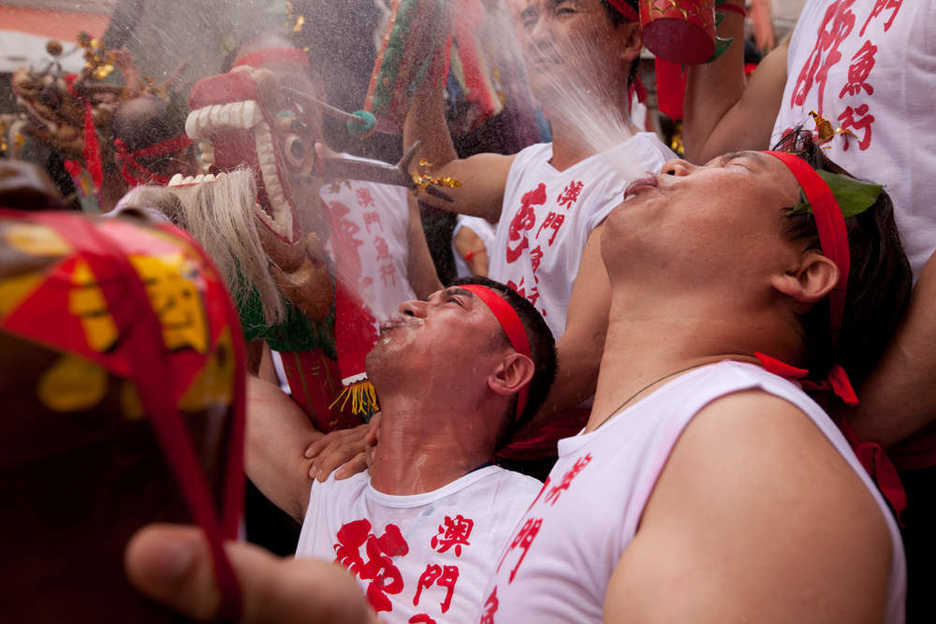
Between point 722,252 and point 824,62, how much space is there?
2.51 ft

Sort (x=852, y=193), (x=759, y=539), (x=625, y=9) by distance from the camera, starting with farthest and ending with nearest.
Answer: (x=625, y=9) < (x=852, y=193) < (x=759, y=539)

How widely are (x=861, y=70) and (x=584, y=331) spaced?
908 mm

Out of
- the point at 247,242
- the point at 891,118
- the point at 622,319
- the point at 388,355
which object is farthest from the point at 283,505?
the point at 891,118

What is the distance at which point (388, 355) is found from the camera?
6.38 ft

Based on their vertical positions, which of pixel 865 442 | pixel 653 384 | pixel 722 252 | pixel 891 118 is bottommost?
pixel 865 442

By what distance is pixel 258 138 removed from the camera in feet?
5.67

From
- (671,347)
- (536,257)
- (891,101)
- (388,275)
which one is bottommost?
(388,275)

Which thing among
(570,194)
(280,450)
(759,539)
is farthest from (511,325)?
(759,539)

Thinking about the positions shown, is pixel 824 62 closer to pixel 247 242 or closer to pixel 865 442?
pixel 865 442

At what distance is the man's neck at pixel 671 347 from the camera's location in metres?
1.40

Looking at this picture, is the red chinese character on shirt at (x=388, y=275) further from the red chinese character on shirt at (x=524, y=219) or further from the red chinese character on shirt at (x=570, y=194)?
the red chinese character on shirt at (x=570, y=194)

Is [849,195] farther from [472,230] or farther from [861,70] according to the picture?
[472,230]

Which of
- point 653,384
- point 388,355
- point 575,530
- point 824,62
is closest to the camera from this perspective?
point 575,530

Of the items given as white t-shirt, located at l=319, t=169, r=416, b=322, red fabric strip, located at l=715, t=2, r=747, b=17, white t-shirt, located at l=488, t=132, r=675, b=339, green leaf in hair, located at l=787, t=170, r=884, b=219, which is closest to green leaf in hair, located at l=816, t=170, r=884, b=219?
green leaf in hair, located at l=787, t=170, r=884, b=219
